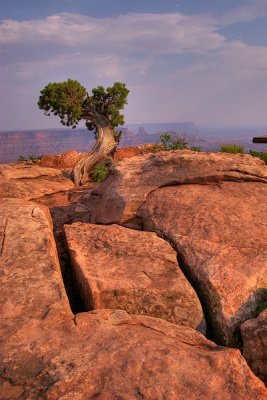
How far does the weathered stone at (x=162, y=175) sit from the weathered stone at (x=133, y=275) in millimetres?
1103

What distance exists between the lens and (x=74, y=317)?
4.24m

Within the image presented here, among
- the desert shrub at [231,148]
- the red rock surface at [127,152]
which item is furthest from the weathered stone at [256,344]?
the red rock surface at [127,152]

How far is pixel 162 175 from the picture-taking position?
7953mm

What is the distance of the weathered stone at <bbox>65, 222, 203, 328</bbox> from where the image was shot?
16.2 feet

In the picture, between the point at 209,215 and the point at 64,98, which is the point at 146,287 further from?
the point at 64,98

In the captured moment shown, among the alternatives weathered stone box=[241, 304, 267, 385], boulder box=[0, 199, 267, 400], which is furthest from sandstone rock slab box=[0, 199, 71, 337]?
weathered stone box=[241, 304, 267, 385]

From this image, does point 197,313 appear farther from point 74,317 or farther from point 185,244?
point 74,317

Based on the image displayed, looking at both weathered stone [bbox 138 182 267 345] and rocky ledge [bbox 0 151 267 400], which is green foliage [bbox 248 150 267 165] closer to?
rocky ledge [bbox 0 151 267 400]

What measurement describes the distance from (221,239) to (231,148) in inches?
496

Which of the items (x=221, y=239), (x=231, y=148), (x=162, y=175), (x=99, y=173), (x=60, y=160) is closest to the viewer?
(x=221, y=239)

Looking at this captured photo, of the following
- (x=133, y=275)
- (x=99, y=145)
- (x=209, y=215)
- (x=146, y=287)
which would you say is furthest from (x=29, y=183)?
(x=99, y=145)

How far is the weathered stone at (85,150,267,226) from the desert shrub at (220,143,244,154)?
9353 millimetres

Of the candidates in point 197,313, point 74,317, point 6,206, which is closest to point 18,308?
point 74,317

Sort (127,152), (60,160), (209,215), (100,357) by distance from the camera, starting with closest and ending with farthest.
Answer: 1. (100,357)
2. (209,215)
3. (60,160)
4. (127,152)
